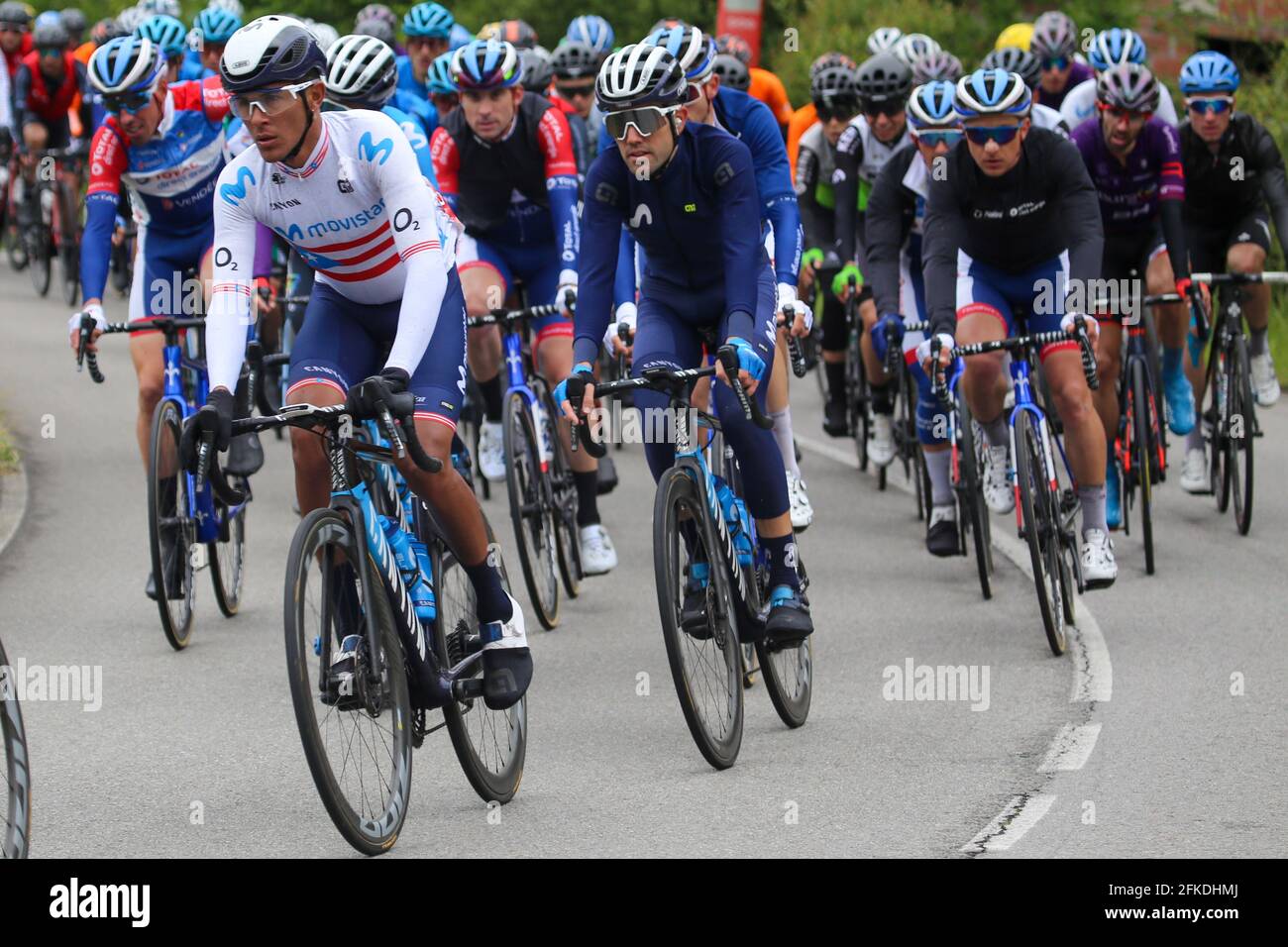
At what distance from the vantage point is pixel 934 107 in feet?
34.1

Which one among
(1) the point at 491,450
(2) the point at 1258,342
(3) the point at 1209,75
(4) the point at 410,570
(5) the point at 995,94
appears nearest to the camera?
(4) the point at 410,570

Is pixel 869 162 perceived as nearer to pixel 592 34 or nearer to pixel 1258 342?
pixel 1258 342

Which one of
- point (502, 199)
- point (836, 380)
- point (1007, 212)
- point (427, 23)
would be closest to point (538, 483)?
point (502, 199)

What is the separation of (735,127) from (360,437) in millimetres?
3267

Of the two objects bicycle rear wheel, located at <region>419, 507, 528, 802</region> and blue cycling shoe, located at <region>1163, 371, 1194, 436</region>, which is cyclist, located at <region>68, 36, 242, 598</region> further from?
blue cycling shoe, located at <region>1163, 371, 1194, 436</region>

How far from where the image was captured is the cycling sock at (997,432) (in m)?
9.58

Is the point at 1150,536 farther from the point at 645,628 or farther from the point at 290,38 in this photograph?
the point at 290,38

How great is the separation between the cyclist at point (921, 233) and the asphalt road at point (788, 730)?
399mm

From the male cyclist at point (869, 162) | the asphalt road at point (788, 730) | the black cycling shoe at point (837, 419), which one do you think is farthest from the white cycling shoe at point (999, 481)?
the black cycling shoe at point (837, 419)

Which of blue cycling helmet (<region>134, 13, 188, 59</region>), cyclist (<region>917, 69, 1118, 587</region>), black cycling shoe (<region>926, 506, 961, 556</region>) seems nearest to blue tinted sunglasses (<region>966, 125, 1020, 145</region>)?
cyclist (<region>917, 69, 1118, 587</region>)

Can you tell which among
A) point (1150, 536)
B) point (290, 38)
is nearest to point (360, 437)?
point (290, 38)

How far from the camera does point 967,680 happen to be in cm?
844

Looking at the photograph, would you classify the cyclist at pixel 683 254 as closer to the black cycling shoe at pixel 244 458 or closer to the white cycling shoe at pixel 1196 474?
the black cycling shoe at pixel 244 458

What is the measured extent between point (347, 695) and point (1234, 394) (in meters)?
6.83
